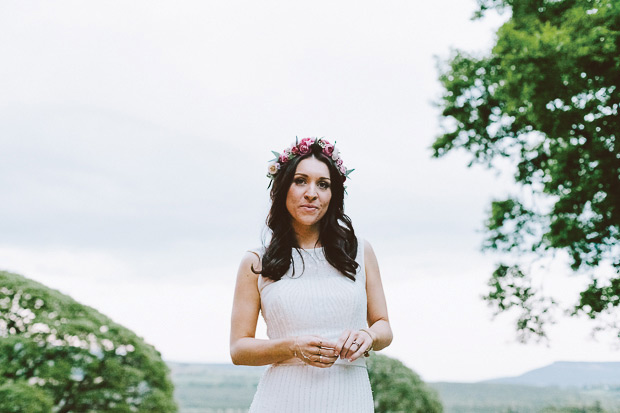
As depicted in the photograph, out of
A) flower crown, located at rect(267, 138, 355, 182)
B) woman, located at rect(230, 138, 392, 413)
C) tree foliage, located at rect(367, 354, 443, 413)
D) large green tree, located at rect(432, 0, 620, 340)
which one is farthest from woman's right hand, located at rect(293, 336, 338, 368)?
tree foliage, located at rect(367, 354, 443, 413)

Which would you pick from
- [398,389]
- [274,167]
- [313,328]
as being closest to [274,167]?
[274,167]

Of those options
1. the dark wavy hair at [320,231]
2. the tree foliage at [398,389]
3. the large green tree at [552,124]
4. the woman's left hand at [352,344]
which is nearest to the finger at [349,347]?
the woman's left hand at [352,344]

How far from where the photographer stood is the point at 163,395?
13.9 meters

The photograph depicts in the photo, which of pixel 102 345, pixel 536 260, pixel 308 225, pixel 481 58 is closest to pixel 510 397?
pixel 536 260

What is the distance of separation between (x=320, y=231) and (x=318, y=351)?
0.68 meters

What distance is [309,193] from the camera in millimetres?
2973

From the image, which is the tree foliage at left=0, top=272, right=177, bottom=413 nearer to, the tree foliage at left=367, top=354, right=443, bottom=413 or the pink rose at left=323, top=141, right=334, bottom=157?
the tree foliage at left=367, top=354, right=443, bottom=413

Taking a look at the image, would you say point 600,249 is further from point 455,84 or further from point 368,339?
point 368,339

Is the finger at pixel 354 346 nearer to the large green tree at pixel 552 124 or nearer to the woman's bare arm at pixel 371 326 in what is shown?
the woman's bare arm at pixel 371 326

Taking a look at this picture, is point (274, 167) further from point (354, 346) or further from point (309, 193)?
point (354, 346)

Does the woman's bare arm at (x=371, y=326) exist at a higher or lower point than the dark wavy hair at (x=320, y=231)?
lower

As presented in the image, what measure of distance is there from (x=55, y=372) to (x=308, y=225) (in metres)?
11.4

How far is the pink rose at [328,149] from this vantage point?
314 cm

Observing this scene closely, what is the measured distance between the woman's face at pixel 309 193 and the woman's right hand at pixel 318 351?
2.01ft
